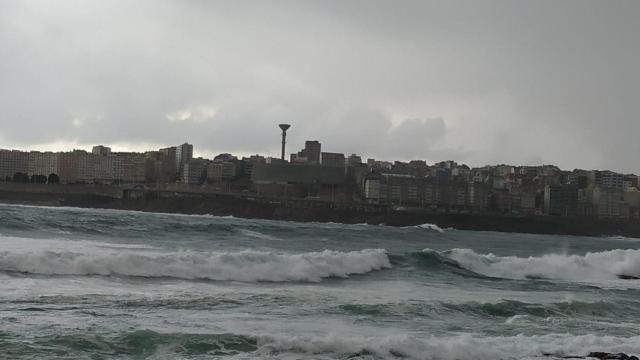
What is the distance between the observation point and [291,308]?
1645 cm

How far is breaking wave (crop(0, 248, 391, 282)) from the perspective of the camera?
20.8 meters

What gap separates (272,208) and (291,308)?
112567 mm

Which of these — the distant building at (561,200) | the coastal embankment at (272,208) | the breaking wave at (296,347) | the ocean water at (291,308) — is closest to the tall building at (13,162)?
the coastal embankment at (272,208)

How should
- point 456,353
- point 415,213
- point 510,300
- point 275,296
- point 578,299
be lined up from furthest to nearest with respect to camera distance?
point 415,213
point 578,299
point 510,300
point 275,296
point 456,353

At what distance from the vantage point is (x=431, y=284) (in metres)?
24.3

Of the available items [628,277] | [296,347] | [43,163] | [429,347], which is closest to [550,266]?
[628,277]

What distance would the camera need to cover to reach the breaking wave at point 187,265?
2083 centimetres

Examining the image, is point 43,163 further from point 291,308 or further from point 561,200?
point 291,308

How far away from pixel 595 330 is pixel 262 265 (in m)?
11.1

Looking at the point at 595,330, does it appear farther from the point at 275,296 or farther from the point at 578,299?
the point at 275,296

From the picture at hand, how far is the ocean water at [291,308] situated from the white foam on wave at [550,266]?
0.86m

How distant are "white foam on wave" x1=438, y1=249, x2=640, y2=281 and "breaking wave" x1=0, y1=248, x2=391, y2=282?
680cm

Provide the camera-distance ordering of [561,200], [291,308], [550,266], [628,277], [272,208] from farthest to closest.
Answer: [561,200] < [272,208] < [550,266] < [628,277] < [291,308]

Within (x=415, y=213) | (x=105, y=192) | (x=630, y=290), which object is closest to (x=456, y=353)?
(x=630, y=290)
